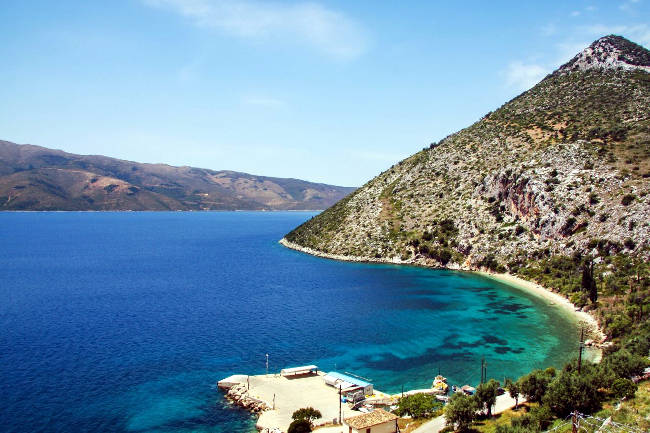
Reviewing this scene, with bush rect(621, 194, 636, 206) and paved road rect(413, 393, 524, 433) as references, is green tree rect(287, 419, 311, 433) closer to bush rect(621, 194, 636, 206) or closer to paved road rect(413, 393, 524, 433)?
paved road rect(413, 393, 524, 433)

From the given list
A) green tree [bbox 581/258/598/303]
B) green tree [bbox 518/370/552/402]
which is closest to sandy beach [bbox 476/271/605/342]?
green tree [bbox 581/258/598/303]

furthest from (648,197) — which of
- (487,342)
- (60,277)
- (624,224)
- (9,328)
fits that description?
(60,277)

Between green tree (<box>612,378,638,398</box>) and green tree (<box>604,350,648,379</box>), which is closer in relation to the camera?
green tree (<box>612,378,638,398</box>)

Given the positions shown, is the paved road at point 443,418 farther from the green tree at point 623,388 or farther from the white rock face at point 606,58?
the white rock face at point 606,58

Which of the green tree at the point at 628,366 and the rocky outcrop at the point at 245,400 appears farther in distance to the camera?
the rocky outcrop at the point at 245,400

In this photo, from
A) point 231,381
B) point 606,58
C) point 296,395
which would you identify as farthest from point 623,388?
point 606,58

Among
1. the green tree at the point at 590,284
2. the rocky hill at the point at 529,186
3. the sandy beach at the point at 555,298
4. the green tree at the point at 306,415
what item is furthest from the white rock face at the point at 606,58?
the green tree at the point at 306,415
